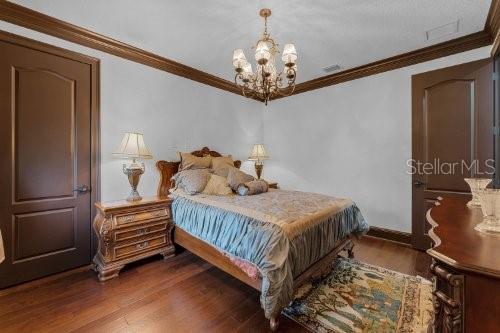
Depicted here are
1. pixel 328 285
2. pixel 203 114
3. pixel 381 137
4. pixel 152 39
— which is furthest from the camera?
pixel 203 114

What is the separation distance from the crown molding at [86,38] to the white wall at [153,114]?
0.21ft

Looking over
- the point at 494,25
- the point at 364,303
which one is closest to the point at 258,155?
the point at 364,303

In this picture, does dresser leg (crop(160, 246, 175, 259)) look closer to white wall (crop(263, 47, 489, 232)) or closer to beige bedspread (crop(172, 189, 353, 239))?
beige bedspread (crop(172, 189, 353, 239))

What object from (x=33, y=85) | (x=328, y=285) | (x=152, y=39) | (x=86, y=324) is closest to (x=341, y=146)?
(x=328, y=285)

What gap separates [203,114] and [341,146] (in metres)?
2.46

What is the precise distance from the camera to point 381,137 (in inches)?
135

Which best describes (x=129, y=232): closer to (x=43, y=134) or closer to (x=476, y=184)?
(x=43, y=134)

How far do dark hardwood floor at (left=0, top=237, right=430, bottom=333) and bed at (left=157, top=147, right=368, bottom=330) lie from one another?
22 cm

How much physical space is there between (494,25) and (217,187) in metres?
3.54

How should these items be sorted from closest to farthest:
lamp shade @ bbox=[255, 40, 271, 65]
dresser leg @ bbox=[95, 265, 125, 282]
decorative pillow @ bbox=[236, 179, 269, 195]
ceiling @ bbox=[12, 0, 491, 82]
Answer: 1. lamp shade @ bbox=[255, 40, 271, 65]
2. ceiling @ bbox=[12, 0, 491, 82]
3. dresser leg @ bbox=[95, 265, 125, 282]
4. decorative pillow @ bbox=[236, 179, 269, 195]

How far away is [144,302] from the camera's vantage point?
1.98m

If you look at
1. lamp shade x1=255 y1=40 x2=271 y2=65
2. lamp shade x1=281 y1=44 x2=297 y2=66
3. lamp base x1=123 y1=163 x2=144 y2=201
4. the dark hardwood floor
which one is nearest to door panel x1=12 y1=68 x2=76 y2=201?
lamp base x1=123 y1=163 x2=144 y2=201

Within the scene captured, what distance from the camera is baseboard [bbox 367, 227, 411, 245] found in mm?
3207

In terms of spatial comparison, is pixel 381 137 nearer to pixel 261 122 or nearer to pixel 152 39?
pixel 261 122
